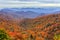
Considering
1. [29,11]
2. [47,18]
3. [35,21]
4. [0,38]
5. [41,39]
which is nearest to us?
[0,38]

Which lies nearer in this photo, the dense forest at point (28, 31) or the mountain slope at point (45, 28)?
the dense forest at point (28, 31)

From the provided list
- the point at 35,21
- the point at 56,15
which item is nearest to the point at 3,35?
the point at 35,21

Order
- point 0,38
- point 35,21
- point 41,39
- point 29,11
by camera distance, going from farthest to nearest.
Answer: point 29,11, point 35,21, point 41,39, point 0,38

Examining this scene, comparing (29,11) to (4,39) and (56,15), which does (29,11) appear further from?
(4,39)

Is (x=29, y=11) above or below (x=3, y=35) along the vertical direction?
below

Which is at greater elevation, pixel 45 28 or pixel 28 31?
pixel 28 31

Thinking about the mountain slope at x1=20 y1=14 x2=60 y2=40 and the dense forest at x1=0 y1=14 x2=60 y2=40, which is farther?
the mountain slope at x1=20 y1=14 x2=60 y2=40

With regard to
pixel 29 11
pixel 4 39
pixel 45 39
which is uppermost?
pixel 4 39

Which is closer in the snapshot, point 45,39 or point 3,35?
point 3,35

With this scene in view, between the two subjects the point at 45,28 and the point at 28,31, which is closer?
the point at 28,31

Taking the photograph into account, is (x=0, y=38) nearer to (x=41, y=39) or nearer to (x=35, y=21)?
(x=41, y=39)

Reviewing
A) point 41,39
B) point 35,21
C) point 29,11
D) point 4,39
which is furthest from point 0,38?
point 29,11
